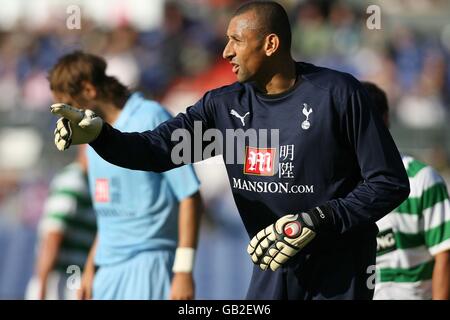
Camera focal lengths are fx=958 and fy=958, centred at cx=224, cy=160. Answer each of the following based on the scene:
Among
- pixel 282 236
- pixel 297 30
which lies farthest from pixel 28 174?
pixel 282 236

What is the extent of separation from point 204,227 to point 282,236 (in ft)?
20.5

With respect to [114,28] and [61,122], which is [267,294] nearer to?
[61,122]

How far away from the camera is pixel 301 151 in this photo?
4.50m

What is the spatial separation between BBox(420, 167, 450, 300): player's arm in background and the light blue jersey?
1.38m

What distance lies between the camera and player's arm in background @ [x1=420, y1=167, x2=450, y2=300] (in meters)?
5.51

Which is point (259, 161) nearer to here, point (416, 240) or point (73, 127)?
point (73, 127)

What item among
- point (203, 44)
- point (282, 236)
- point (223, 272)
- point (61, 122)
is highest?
point (203, 44)

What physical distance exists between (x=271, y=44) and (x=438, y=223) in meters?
1.63

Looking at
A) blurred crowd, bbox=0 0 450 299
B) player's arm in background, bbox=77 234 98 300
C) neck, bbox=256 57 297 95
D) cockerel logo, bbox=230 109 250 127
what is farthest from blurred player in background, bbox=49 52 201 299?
blurred crowd, bbox=0 0 450 299

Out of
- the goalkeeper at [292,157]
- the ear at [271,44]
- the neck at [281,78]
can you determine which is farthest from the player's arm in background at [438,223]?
the ear at [271,44]

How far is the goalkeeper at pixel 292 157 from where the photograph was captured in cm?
435

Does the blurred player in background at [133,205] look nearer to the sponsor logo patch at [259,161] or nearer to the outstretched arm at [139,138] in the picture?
the outstretched arm at [139,138]

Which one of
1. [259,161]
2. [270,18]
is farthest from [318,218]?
[270,18]
